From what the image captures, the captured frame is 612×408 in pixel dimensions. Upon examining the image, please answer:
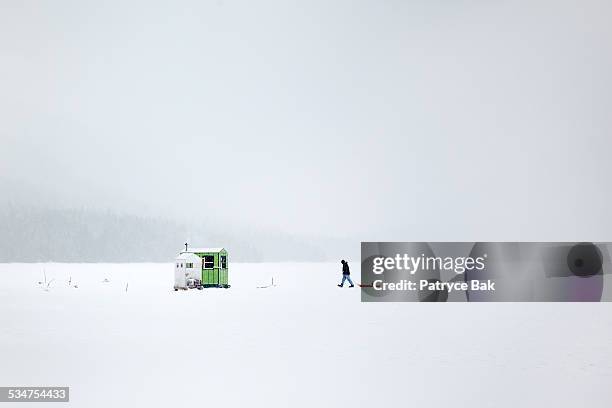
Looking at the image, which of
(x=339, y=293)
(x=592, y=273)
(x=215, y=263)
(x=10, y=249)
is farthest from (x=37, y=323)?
(x=10, y=249)

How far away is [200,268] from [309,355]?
18.9 metres

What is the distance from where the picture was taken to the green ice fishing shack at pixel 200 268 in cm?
3049

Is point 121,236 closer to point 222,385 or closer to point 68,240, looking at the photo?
point 68,240

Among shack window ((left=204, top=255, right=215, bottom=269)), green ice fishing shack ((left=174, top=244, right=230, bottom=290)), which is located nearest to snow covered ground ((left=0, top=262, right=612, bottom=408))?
green ice fishing shack ((left=174, top=244, right=230, bottom=290))

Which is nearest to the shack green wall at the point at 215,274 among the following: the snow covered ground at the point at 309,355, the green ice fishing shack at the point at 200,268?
the green ice fishing shack at the point at 200,268

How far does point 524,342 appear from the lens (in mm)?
15078

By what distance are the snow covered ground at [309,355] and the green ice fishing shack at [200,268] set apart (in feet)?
25.2

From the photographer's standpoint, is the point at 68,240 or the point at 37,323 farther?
the point at 68,240

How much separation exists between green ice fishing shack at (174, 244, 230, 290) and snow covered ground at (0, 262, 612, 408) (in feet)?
25.2

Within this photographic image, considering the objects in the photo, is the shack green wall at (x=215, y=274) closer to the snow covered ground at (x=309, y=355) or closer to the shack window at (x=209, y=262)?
the shack window at (x=209, y=262)

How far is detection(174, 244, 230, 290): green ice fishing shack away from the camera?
30.5 m

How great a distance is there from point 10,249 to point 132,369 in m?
141

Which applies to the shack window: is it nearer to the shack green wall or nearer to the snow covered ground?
the shack green wall

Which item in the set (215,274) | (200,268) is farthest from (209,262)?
(215,274)
